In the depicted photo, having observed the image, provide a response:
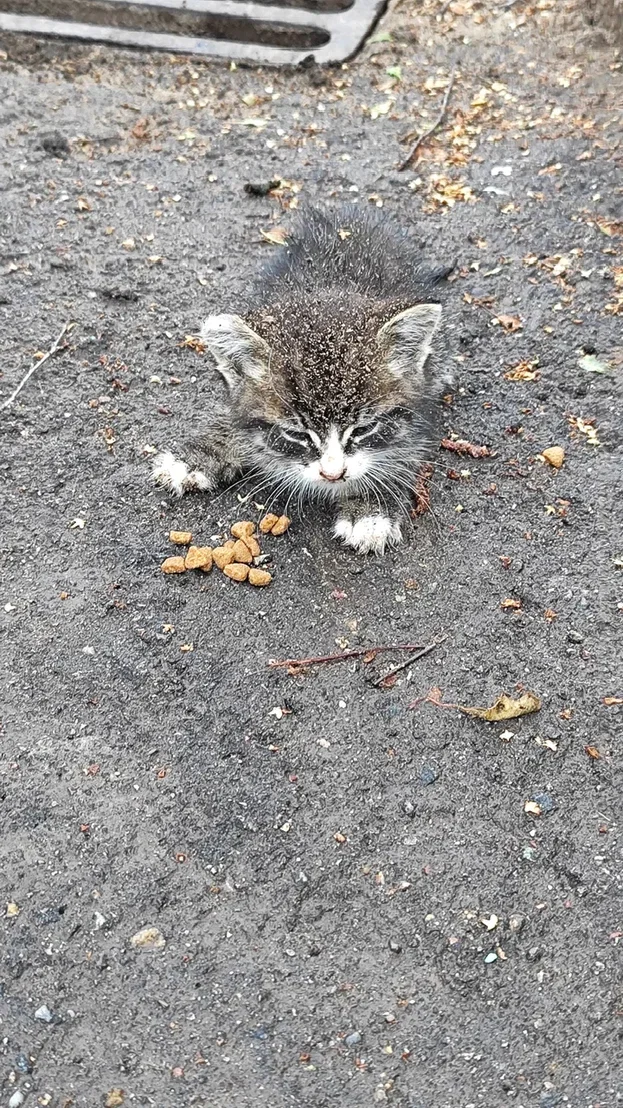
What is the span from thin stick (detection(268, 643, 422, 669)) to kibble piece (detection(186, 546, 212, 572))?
1.75 ft

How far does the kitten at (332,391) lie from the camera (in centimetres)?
365

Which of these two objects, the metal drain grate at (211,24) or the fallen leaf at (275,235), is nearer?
the fallen leaf at (275,235)

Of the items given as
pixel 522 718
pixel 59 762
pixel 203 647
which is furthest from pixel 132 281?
pixel 522 718

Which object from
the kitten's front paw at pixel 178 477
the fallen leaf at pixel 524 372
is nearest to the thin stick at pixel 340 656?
the kitten's front paw at pixel 178 477

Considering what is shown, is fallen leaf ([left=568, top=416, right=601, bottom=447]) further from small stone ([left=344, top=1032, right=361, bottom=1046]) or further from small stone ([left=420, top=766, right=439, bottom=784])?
small stone ([left=344, top=1032, right=361, bottom=1046])

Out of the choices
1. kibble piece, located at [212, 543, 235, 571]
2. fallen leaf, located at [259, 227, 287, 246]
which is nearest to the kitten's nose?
kibble piece, located at [212, 543, 235, 571]

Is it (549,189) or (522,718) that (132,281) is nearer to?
(549,189)

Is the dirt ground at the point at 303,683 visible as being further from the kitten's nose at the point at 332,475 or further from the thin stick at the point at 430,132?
the kitten's nose at the point at 332,475

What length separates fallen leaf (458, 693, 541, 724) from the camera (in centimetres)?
345

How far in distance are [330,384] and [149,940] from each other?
6.68 feet

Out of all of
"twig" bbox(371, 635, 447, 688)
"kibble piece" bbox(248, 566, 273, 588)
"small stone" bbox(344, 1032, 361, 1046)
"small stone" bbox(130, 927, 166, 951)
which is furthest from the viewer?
"kibble piece" bbox(248, 566, 273, 588)

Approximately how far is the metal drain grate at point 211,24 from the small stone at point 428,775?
17.2 ft

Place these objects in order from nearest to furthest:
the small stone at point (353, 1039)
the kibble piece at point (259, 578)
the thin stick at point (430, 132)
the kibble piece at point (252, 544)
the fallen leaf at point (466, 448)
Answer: the small stone at point (353, 1039) → the kibble piece at point (259, 578) → the kibble piece at point (252, 544) → the fallen leaf at point (466, 448) → the thin stick at point (430, 132)

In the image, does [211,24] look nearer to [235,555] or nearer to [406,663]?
[235,555]
